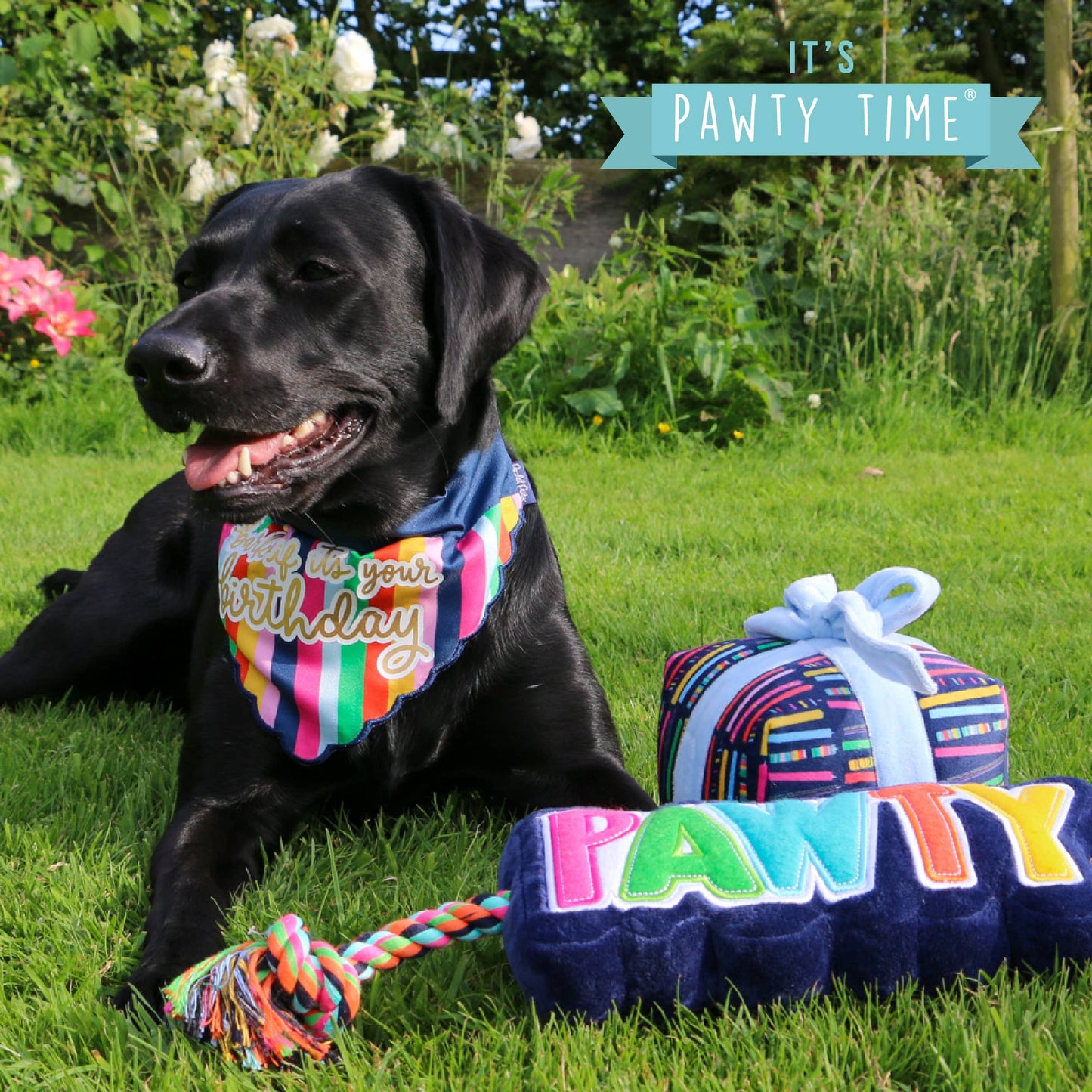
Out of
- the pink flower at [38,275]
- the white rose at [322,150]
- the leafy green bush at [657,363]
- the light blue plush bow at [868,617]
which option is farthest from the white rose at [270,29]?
the light blue plush bow at [868,617]

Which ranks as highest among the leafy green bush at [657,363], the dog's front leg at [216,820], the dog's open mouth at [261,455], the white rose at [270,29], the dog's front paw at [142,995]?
the white rose at [270,29]

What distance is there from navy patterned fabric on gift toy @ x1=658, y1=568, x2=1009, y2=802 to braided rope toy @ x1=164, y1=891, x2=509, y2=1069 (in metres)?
0.63

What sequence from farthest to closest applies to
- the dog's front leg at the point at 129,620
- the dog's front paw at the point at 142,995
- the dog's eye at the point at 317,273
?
the dog's front leg at the point at 129,620 < the dog's eye at the point at 317,273 < the dog's front paw at the point at 142,995

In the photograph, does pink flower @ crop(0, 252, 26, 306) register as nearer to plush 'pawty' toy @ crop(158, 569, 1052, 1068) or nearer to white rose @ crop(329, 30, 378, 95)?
white rose @ crop(329, 30, 378, 95)

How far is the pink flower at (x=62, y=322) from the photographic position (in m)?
6.23

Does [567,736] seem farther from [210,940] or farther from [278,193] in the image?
[278,193]

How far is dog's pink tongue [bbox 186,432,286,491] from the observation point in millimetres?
1946

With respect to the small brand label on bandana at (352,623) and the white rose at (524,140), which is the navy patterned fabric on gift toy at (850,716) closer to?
the small brand label on bandana at (352,623)

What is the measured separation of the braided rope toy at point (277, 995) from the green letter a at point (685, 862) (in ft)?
1.02

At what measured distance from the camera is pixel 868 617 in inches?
70.9

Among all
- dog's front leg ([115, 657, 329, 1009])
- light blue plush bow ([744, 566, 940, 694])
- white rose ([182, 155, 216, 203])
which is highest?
white rose ([182, 155, 216, 203])

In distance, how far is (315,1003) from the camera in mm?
1287

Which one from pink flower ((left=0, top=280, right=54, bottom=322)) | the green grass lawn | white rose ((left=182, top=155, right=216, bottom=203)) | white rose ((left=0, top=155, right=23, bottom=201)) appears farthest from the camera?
white rose ((left=182, top=155, right=216, bottom=203))

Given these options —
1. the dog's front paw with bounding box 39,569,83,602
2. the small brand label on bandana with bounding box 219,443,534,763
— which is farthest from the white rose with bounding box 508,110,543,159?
the small brand label on bandana with bounding box 219,443,534,763
